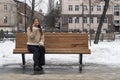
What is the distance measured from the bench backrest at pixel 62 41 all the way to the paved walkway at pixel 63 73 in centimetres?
74

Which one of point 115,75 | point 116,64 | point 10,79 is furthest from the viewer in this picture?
point 116,64

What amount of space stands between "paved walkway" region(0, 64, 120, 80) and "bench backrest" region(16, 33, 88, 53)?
2.44 ft

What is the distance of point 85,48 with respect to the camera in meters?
14.9

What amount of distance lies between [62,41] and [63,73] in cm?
196

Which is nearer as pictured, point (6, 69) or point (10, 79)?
point (10, 79)

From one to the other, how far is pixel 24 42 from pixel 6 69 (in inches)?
47.1

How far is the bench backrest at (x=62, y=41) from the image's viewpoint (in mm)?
15008

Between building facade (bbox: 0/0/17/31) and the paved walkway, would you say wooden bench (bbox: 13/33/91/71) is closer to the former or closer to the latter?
the paved walkway

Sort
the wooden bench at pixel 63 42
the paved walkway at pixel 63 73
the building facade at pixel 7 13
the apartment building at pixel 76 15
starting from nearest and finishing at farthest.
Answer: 1. the paved walkway at pixel 63 73
2. the wooden bench at pixel 63 42
3. the apartment building at pixel 76 15
4. the building facade at pixel 7 13

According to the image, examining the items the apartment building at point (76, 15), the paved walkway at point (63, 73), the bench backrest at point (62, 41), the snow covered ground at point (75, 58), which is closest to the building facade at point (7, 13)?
the apartment building at point (76, 15)

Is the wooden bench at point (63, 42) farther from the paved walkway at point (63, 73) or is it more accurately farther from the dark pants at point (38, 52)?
the dark pants at point (38, 52)

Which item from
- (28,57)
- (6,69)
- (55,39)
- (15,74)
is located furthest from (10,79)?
(28,57)

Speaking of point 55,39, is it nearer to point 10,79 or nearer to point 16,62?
point 16,62

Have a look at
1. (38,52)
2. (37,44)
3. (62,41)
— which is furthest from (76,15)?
(38,52)
